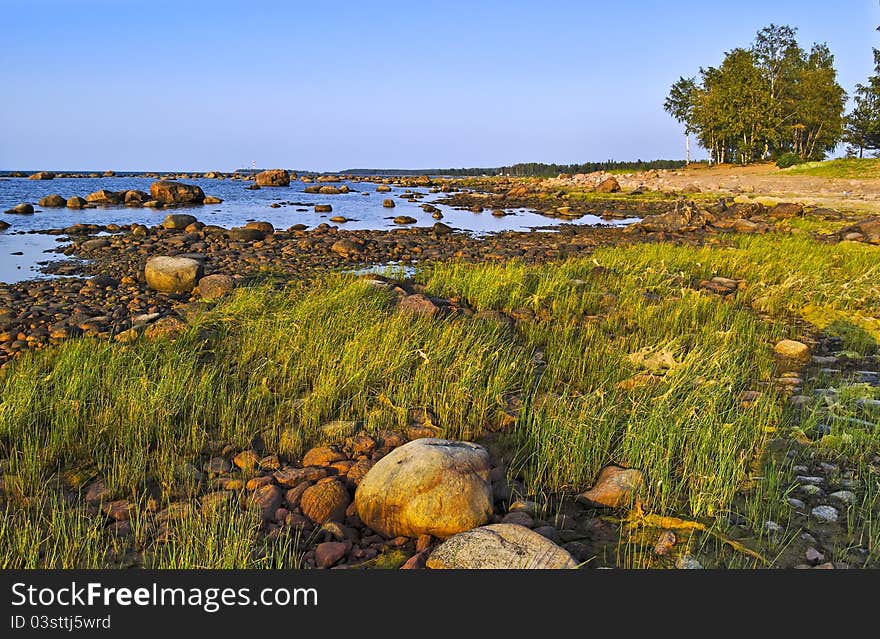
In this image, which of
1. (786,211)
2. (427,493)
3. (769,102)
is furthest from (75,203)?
(769,102)

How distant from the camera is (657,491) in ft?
14.4

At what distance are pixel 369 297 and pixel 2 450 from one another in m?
5.63

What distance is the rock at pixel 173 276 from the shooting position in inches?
468

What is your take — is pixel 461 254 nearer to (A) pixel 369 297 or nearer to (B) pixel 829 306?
(A) pixel 369 297

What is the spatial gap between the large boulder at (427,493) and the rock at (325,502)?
0.14 meters

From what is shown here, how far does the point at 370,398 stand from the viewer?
6.21 metres

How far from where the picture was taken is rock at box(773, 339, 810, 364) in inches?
323

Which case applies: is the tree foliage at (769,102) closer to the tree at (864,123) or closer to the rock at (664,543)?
the tree at (864,123)

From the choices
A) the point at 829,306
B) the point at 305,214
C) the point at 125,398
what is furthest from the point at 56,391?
the point at 305,214

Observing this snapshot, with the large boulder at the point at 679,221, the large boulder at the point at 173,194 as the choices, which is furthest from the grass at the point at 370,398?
the large boulder at the point at 173,194

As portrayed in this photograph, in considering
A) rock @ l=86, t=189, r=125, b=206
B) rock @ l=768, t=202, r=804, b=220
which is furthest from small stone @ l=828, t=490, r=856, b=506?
rock @ l=86, t=189, r=125, b=206

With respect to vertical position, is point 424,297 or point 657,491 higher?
point 424,297

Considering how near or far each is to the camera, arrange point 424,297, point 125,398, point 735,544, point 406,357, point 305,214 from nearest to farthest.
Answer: point 735,544, point 125,398, point 406,357, point 424,297, point 305,214

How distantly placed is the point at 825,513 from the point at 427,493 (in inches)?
111
